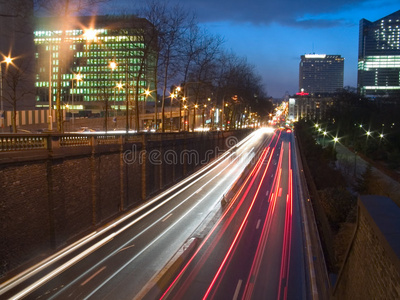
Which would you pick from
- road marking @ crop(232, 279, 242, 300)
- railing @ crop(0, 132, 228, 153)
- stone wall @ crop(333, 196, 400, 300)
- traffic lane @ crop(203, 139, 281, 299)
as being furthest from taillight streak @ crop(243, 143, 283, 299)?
railing @ crop(0, 132, 228, 153)

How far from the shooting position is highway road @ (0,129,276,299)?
12.8 m

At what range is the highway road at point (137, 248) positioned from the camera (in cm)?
1277

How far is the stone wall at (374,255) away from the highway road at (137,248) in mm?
4573

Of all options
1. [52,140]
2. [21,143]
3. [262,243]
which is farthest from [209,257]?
[21,143]

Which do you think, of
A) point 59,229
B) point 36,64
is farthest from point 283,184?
point 36,64

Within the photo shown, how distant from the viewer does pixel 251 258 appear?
55.7ft

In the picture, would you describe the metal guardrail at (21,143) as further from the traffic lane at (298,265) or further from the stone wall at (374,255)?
the stone wall at (374,255)

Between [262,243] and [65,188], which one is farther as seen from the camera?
[262,243]

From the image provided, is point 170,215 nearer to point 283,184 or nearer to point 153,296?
point 153,296

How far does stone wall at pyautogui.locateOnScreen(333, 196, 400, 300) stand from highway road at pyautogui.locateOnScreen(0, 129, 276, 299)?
15.0 feet

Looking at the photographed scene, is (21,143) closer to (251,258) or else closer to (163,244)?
(163,244)

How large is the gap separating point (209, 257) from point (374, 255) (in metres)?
9.88

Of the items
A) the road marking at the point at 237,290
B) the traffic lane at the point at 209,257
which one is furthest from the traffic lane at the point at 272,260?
the traffic lane at the point at 209,257

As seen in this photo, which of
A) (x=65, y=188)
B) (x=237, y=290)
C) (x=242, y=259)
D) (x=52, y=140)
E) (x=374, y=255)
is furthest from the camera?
(x=65, y=188)
